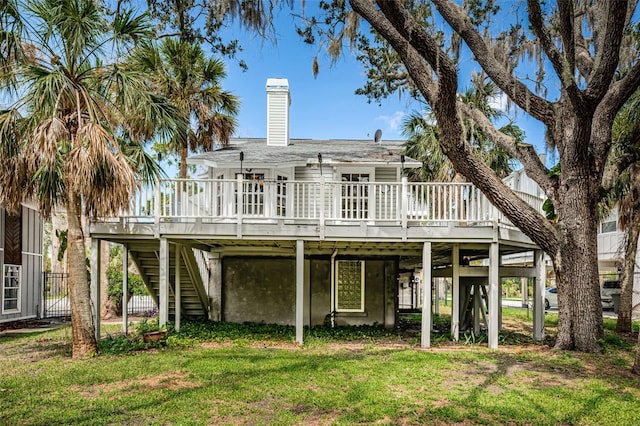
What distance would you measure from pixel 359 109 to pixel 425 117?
345cm

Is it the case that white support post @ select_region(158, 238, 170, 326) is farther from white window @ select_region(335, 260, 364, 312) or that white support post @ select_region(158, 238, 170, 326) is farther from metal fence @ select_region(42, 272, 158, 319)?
metal fence @ select_region(42, 272, 158, 319)

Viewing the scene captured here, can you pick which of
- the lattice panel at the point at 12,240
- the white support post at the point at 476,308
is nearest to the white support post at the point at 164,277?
the white support post at the point at 476,308

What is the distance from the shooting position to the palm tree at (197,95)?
14336mm

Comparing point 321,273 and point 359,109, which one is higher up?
point 359,109

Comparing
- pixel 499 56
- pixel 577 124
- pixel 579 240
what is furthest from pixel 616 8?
pixel 579 240

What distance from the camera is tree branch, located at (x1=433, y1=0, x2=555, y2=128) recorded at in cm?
898

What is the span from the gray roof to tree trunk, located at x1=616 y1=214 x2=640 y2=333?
624cm

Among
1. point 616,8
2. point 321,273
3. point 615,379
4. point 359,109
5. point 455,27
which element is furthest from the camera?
point 359,109

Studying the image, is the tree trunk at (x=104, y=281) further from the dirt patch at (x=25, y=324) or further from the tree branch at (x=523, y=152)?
the tree branch at (x=523, y=152)

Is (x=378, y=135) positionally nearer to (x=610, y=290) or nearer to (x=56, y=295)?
(x=610, y=290)

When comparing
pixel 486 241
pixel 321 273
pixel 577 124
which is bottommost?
pixel 321 273

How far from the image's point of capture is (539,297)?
1123 cm

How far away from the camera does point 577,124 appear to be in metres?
A: 9.16

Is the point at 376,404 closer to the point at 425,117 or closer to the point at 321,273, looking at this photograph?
the point at 321,273
